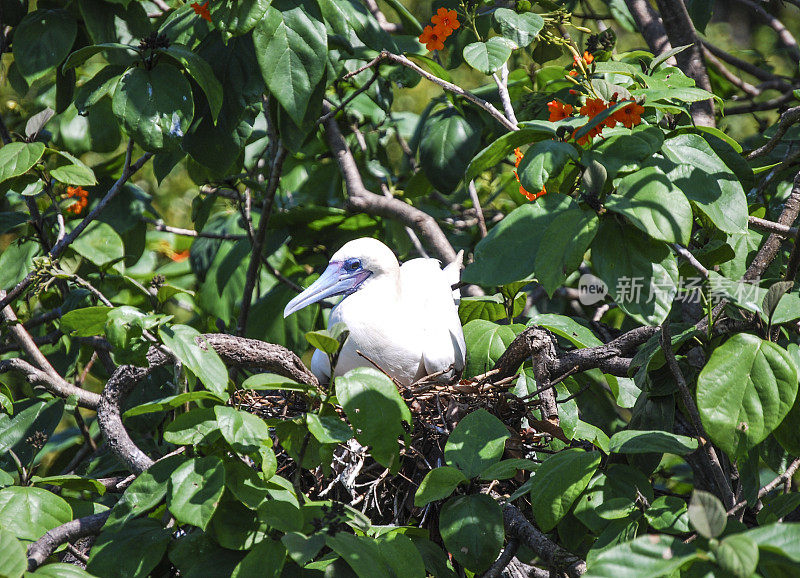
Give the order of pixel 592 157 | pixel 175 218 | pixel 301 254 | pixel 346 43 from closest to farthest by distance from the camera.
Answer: pixel 592 157
pixel 346 43
pixel 301 254
pixel 175 218

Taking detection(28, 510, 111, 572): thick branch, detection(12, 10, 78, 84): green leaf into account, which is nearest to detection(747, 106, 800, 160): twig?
detection(28, 510, 111, 572): thick branch

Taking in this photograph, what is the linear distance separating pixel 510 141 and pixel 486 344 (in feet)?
3.23

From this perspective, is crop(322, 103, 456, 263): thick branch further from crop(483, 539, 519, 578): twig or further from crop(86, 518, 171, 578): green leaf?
crop(86, 518, 171, 578): green leaf

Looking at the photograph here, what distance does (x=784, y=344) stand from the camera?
1562mm

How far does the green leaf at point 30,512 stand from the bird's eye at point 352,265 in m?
1.24

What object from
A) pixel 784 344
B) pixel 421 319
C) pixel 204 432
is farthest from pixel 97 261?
pixel 784 344

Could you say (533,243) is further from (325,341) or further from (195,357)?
(195,357)

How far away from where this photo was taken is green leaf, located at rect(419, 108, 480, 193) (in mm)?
2633

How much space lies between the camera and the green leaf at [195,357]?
1.29m

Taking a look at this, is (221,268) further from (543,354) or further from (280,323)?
(543,354)

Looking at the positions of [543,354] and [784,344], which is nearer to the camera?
[784,344]

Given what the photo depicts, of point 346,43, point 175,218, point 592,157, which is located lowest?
point 175,218

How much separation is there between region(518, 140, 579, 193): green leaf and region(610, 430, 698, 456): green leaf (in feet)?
1.58

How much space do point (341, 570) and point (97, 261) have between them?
168 centimetres
